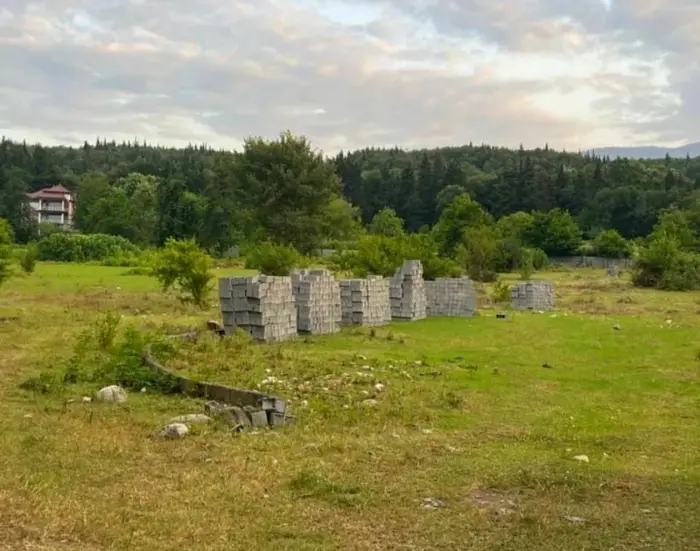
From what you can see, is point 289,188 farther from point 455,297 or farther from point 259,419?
point 259,419

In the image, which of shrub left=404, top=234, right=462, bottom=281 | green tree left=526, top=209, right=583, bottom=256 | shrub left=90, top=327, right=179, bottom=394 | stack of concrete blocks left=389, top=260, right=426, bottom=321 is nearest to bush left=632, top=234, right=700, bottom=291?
shrub left=404, top=234, right=462, bottom=281

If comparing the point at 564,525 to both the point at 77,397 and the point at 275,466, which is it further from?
the point at 77,397

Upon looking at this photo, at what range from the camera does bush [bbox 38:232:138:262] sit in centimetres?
5609

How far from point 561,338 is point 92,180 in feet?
216

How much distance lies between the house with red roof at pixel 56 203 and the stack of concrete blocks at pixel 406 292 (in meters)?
79.0

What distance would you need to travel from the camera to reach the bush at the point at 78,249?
5609 cm

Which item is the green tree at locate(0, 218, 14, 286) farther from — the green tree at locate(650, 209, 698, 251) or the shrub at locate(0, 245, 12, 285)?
the green tree at locate(650, 209, 698, 251)

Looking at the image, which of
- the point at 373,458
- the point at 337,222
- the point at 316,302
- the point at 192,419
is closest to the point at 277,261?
the point at 316,302

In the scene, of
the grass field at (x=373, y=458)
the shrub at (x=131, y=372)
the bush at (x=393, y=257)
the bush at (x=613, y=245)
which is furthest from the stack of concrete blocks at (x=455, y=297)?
the bush at (x=613, y=245)

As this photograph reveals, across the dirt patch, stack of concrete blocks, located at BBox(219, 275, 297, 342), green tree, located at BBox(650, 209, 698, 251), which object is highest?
green tree, located at BBox(650, 209, 698, 251)

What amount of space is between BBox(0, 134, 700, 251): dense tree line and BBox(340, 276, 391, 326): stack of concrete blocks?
87.0 ft

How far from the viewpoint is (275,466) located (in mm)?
7895

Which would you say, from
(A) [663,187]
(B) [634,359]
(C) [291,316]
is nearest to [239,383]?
(C) [291,316]

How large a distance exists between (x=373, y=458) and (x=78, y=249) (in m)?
51.7
